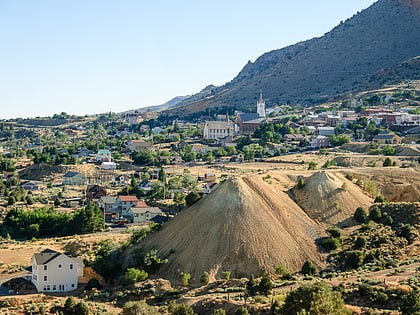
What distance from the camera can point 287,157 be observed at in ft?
320

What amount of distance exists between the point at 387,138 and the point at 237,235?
63.6 metres

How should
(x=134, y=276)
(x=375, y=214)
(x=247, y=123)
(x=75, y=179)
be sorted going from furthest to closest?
(x=247, y=123), (x=75, y=179), (x=375, y=214), (x=134, y=276)

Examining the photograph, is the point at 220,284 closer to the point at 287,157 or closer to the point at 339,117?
the point at 287,157

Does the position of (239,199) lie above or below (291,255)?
above

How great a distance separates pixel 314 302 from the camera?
31156 mm

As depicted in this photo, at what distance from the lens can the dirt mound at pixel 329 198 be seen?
53.7 meters

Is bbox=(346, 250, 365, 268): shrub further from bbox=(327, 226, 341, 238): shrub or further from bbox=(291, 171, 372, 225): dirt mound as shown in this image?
bbox=(291, 171, 372, 225): dirt mound

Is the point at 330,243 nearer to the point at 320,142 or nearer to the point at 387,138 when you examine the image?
the point at 387,138

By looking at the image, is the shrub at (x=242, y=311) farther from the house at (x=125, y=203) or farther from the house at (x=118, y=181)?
the house at (x=118, y=181)

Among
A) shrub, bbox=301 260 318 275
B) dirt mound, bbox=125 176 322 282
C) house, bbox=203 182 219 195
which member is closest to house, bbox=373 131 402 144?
house, bbox=203 182 219 195

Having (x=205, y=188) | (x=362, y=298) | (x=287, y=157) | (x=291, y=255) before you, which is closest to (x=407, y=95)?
(x=287, y=157)

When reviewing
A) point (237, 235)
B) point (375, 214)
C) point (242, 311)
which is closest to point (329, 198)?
point (375, 214)

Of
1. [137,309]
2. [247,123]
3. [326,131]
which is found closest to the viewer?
[137,309]

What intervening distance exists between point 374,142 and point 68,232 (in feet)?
179
